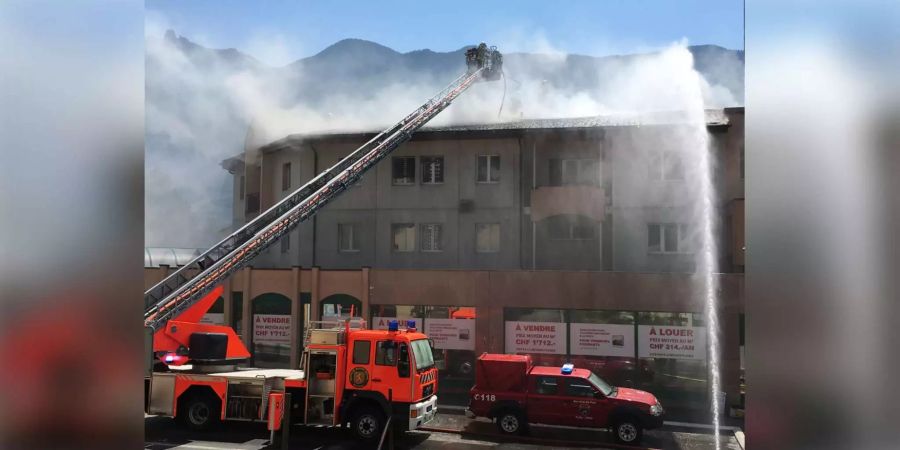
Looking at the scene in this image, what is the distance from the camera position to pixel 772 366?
166cm

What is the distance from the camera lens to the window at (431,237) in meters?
18.9

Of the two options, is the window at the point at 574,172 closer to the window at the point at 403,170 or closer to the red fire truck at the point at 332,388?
the window at the point at 403,170

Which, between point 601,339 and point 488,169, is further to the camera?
point 488,169

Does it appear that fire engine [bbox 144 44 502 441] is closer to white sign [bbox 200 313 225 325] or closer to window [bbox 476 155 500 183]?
white sign [bbox 200 313 225 325]

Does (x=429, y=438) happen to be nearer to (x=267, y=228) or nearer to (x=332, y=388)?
(x=332, y=388)

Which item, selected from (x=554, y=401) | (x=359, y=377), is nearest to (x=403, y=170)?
(x=359, y=377)

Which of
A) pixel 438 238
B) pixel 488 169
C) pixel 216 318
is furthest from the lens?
pixel 438 238

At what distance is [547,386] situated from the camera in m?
11.1

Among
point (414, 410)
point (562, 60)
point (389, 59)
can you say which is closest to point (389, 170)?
point (562, 60)

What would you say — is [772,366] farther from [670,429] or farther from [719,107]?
[719,107]

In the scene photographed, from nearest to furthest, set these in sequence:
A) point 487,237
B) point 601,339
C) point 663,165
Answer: point 601,339 → point 663,165 → point 487,237

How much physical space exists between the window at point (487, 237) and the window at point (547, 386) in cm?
766

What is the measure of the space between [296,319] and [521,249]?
6826 millimetres

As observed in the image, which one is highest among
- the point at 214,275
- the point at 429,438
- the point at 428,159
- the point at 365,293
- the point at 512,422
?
the point at 428,159
